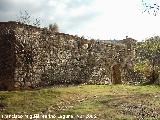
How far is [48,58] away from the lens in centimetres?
2297

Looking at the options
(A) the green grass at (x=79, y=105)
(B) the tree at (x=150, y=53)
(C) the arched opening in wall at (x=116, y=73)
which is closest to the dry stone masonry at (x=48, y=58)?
(C) the arched opening in wall at (x=116, y=73)

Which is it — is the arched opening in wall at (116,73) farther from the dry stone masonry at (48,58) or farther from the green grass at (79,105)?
the green grass at (79,105)

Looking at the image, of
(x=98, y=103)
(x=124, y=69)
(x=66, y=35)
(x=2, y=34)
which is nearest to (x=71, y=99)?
(x=98, y=103)

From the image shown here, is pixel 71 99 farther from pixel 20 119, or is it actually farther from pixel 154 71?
pixel 154 71

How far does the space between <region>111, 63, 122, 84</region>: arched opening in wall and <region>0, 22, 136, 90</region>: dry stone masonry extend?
11 cm

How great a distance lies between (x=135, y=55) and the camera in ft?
116

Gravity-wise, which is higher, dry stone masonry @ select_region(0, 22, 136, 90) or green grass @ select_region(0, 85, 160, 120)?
dry stone masonry @ select_region(0, 22, 136, 90)

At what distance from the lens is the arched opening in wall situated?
30.8m

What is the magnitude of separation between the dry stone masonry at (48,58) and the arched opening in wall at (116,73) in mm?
113

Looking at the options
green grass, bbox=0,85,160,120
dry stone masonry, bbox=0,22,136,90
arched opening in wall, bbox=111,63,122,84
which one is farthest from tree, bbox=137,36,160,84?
green grass, bbox=0,85,160,120

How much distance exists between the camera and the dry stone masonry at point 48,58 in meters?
20.4

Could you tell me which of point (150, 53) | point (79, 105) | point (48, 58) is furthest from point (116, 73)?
point (79, 105)

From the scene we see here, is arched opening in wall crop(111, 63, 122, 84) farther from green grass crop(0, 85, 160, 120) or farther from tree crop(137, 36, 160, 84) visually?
green grass crop(0, 85, 160, 120)

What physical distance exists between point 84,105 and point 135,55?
69.4 ft
